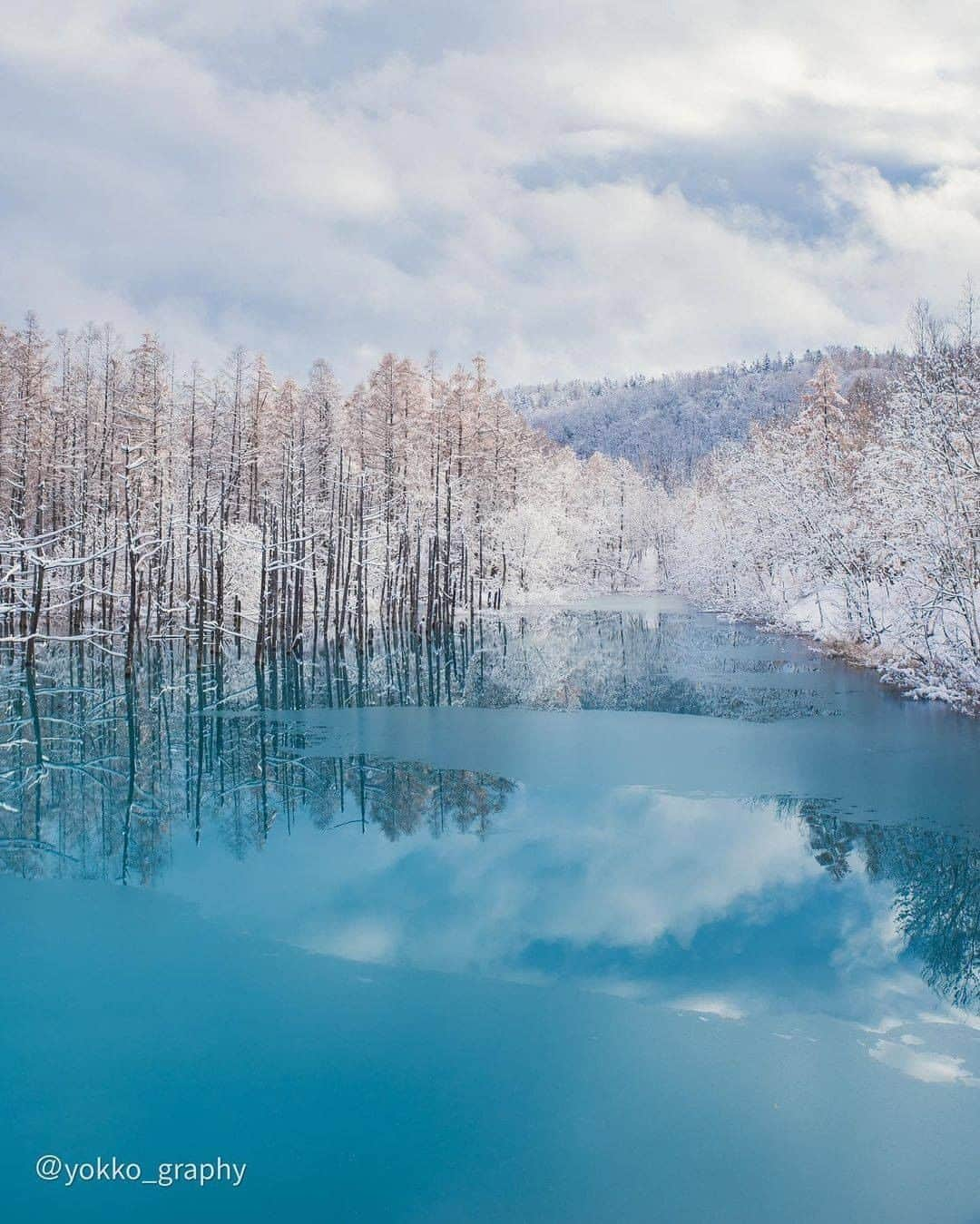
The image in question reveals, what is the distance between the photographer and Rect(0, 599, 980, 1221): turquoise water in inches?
229

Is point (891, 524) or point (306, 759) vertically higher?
point (891, 524)

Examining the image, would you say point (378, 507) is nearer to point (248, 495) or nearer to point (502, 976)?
point (248, 495)

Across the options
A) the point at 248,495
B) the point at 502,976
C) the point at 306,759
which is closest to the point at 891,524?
the point at 306,759

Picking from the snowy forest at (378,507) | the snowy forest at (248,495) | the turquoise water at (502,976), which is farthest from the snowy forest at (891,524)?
the snowy forest at (248,495)

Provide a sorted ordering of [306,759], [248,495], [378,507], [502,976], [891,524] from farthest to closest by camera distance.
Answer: [248,495] → [378,507] → [891,524] → [306,759] → [502,976]

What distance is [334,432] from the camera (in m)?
43.2

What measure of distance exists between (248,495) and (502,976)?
149 ft

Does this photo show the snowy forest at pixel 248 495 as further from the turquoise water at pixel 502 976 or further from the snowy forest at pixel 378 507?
the turquoise water at pixel 502 976

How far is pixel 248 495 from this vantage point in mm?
49969

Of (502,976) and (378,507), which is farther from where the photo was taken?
(378,507)

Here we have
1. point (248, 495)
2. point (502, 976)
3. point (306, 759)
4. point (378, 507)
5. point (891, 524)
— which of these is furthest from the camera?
point (248, 495)

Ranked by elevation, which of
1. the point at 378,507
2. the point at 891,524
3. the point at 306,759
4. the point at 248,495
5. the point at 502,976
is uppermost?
the point at 248,495

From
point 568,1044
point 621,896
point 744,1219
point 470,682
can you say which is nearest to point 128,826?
point 621,896

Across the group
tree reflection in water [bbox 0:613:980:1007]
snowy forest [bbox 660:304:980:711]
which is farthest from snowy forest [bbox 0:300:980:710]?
tree reflection in water [bbox 0:613:980:1007]
